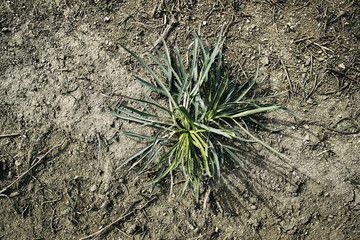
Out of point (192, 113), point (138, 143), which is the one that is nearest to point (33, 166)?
point (138, 143)

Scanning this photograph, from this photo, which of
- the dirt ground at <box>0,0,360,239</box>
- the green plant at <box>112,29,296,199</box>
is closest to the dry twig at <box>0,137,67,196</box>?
the dirt ground at <box>0,0,360,239</box>

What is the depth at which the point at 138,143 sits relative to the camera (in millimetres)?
1746

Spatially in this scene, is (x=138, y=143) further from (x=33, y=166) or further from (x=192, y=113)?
(x=33, y=166)

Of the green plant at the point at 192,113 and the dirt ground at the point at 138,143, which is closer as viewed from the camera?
the green plant at the point at 192,113

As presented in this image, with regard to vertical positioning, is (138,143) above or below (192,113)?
below

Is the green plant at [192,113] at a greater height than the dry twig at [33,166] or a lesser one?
greater

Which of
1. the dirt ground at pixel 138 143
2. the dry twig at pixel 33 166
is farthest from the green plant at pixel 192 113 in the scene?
the dry twig at pixel 33 166

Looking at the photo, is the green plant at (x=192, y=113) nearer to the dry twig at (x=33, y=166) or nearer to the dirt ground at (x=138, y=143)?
the dirt ground at (x=138, y=143)

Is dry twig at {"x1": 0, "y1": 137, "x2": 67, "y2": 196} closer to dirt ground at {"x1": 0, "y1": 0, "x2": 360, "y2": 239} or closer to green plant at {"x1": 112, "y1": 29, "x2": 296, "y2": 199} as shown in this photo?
dirt ground at {"x1": 0, "y1": 0, "x2": 360, "y2": 239}

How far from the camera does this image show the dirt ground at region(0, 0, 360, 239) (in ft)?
5.75

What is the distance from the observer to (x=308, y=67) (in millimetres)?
1771

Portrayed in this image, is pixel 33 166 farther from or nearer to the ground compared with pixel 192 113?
nearer to the ground

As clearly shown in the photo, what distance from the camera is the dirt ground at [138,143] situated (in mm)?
1752

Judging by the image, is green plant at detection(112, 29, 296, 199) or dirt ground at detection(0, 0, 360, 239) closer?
green plant at detection(112, 29, 296, 199)
